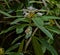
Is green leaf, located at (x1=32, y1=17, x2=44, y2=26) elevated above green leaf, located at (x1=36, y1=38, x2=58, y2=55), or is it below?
above

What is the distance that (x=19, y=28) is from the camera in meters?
0.77

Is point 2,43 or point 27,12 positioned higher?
point 27,12

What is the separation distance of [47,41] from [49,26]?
0.07 m

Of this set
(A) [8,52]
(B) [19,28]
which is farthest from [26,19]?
(A) [8,52]

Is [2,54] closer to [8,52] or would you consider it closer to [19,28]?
[8,52]

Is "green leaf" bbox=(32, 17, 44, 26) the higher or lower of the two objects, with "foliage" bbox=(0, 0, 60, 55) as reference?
higher

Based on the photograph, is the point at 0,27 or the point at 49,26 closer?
the point at 49,26

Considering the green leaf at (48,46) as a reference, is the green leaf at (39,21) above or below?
above

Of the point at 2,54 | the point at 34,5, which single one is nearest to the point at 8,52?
the point at 2,54

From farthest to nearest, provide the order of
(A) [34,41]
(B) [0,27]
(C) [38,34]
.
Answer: (B) [0,27]
(C) [38,34]
(A) [34,41]

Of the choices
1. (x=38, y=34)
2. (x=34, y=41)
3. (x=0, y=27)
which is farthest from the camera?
(x=0, y=27)

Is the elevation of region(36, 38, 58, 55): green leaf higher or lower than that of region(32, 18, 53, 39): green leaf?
lower

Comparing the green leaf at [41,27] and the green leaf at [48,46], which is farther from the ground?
the green leaf at [41,27]

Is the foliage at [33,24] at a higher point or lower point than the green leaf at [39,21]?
lower
